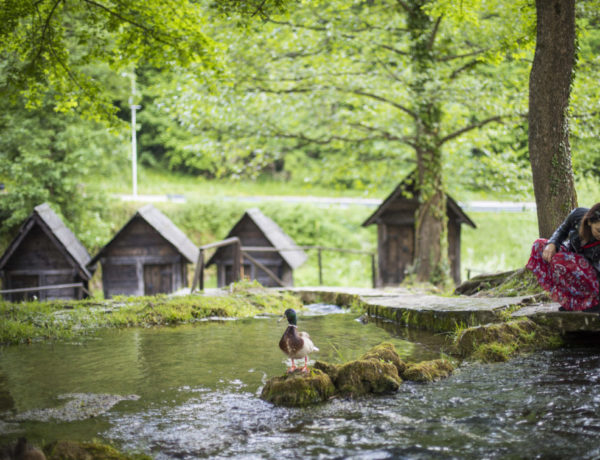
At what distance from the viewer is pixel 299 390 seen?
488 centimetres

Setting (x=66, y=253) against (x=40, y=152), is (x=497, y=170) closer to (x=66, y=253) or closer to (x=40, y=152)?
(x=66, y=253)

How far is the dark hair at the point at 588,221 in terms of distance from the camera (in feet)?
19.4

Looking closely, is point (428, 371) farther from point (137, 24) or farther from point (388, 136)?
point (388, 136)

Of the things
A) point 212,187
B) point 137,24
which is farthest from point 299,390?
point 212,187

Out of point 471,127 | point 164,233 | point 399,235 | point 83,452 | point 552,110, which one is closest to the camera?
point 83,452

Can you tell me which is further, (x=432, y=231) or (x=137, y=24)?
(x=432, y=231)

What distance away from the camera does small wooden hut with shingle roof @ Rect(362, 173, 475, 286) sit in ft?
68.7

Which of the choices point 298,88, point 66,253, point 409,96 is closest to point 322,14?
point 298,88

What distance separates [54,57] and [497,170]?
12.7 m

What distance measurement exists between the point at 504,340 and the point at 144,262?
730 inches

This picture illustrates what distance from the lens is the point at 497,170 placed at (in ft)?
56.6

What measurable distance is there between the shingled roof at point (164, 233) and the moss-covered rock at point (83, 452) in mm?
18039

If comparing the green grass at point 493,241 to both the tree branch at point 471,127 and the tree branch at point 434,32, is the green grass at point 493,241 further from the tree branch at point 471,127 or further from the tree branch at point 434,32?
the tree branch at point 434,32

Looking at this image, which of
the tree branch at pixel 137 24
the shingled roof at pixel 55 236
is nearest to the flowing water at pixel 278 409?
the tree branch at pixel 137 24
